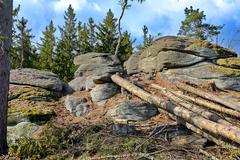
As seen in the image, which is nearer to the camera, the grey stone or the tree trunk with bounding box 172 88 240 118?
the grey stone

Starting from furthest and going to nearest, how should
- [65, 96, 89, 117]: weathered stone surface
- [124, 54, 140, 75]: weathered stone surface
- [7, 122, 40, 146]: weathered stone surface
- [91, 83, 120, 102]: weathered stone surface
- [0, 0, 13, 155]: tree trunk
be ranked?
[124, 54, 140, 75]: weathered stone surface
[91, 83, 120, 102]: weathered stone surface
[65, 96, 89, 117]: weathered stone surface
[7, 122, 40, 146]: weathered stone surface
[0, 0, 13, 155]: tree trunk

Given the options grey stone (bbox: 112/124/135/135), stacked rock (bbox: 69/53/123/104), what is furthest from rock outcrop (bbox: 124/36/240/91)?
grey stone (bbox: 112/124/135/135)

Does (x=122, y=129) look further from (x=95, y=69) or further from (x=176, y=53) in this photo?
(x=95, y=69)

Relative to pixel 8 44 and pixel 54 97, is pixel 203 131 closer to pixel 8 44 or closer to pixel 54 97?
pixel 8 44

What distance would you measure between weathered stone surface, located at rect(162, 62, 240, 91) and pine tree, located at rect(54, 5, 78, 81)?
32.8ft

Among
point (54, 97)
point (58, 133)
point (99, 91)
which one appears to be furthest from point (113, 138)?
point (54, 97)

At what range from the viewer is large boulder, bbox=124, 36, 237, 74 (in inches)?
531

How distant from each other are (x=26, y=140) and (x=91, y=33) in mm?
29805

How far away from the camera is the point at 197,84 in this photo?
12672 mm

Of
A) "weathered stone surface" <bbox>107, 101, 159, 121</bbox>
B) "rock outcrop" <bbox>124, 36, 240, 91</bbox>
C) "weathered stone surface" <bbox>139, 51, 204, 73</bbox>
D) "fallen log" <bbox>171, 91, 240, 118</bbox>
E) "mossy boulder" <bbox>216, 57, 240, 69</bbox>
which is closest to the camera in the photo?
"fallen log" <bbox>171, 91, 240, 118</bbox>

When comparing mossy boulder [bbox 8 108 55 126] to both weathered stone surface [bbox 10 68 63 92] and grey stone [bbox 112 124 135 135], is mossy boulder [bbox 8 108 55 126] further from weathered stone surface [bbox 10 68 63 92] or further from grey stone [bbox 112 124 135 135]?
grey stone [bbox 112 124 135 135]

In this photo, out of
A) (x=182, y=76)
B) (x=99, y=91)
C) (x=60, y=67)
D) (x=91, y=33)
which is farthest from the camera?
(x=91, y=33)

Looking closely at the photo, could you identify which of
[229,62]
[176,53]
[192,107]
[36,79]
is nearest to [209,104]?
[192,107]

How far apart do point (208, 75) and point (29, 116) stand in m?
6.41
